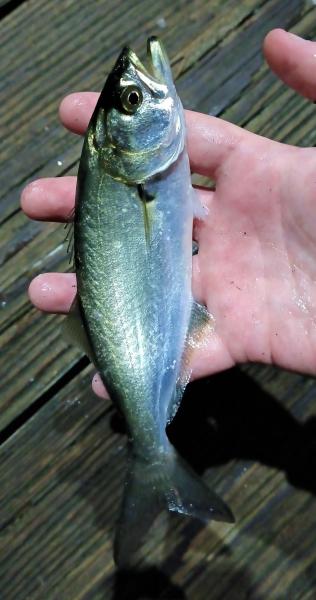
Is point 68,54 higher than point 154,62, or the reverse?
point 154,62

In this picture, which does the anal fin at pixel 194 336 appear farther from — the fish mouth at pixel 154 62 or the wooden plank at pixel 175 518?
the fish mouth at pixel 154 62

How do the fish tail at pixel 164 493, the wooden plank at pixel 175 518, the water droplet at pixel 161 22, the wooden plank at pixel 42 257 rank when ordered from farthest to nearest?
the water droplet at pixel 161 22 < the wooden plank at pixel 42 257 < the wooden plank at pixel 175 518 < the fish tail at pixel 164 493

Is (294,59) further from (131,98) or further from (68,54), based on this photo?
(68,54)

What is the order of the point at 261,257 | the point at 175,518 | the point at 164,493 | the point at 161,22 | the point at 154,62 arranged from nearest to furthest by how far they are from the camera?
the point at 154,62 → the point at 164,493 → the point at 261,257 → the point at 175,518 → the point at 161,22

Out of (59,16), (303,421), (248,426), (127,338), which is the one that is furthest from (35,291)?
(59,16)

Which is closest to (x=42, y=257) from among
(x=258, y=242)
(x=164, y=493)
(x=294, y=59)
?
(x=258, y=242)

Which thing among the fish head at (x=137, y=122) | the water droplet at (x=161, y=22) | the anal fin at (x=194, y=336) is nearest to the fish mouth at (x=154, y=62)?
the fish head at (x=137, y=122)
